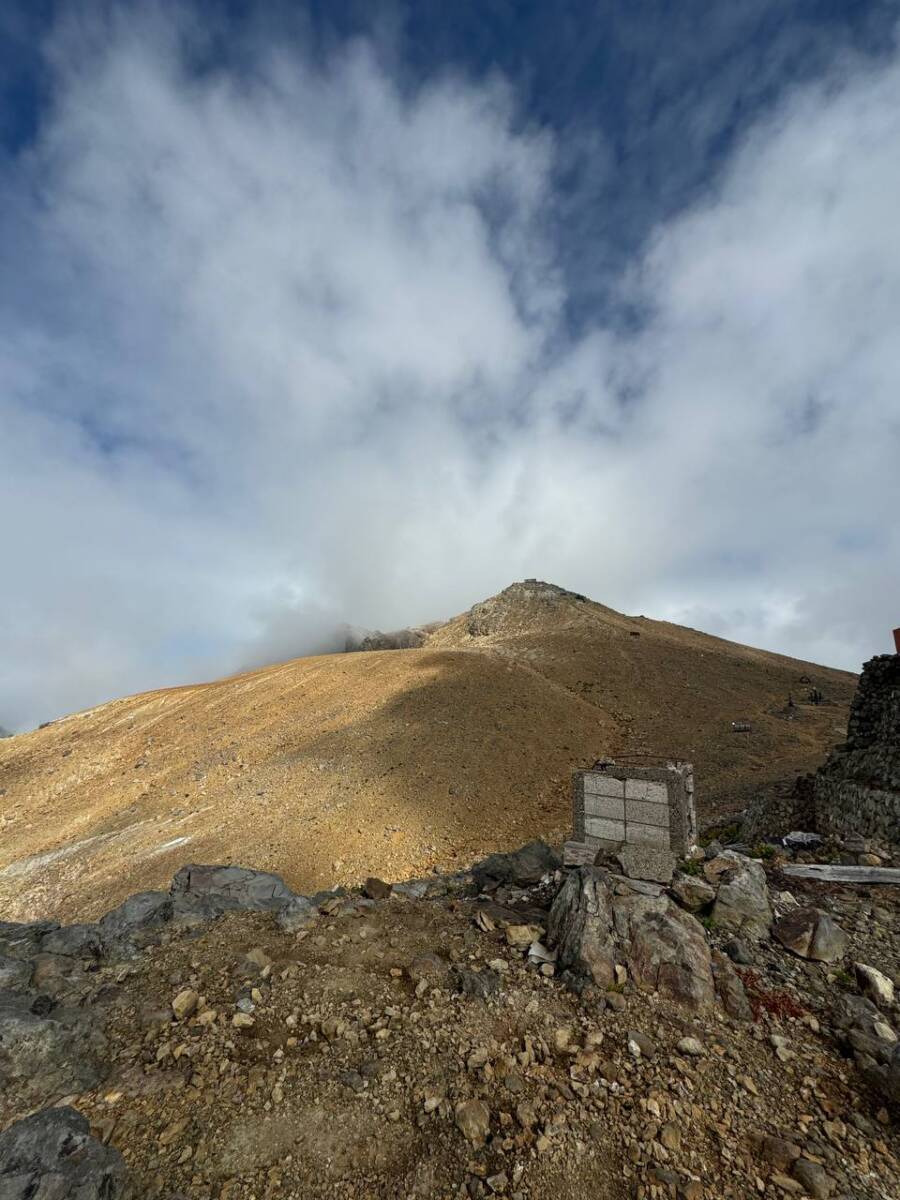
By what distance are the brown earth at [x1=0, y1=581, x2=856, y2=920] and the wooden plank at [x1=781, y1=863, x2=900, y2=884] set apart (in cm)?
902

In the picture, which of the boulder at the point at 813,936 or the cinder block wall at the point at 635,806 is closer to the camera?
the boulder at the point at 813,936

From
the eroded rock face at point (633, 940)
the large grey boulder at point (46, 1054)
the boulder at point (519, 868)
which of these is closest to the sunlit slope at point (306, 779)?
the boulder at point (519, 868)

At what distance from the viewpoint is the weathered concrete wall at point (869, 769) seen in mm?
11866

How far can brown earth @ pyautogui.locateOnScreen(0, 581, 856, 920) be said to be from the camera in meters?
16.8

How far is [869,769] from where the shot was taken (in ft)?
42.8

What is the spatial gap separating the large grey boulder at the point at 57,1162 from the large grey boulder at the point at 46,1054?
0.72 m

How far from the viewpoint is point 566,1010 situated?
5789 millimetres

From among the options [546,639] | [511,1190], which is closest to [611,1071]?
[511,1190]

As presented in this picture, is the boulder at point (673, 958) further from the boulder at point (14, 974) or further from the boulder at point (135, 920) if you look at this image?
the boulder at point (14, 974)

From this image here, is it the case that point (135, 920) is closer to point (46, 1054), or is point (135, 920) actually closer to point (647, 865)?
point (46, 1054)

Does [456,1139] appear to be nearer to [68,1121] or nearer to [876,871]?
[68,1121]

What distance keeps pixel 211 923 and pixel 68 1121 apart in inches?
163

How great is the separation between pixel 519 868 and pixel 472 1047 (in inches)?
184

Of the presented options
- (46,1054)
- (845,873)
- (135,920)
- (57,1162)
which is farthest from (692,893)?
(135,920)
